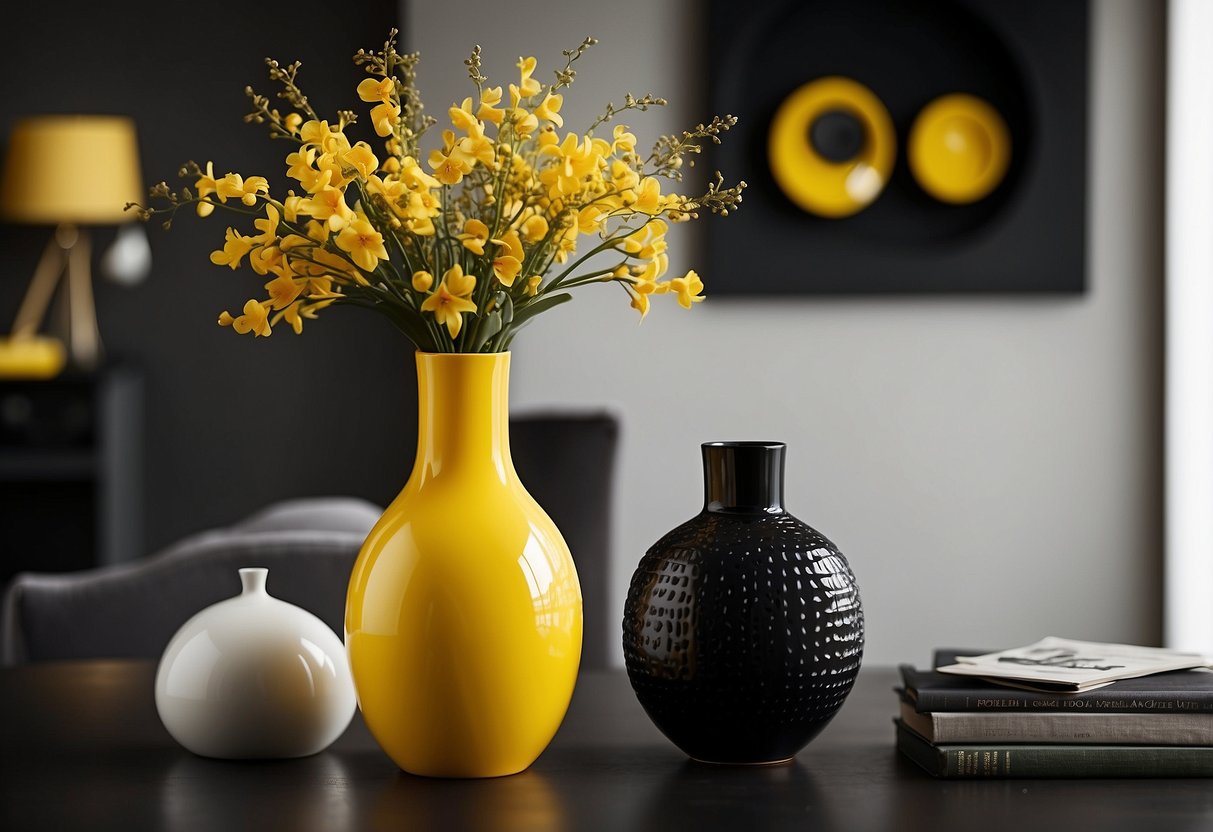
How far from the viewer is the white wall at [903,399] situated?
3.56m

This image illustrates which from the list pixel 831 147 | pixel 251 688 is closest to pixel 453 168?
pixel 251 688

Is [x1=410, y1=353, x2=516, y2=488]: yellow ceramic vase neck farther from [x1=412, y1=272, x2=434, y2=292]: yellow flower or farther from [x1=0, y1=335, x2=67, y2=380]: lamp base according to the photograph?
[x1=0, y1=335, x2=67, y2=380]: lamp base

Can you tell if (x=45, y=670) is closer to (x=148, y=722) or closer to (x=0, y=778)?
(x=148, y=722)

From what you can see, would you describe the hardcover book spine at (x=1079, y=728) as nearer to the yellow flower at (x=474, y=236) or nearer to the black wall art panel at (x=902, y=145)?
the yellow flower at (x=474, y=236)

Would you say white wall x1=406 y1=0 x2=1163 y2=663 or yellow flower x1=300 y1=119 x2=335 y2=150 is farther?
white wall x1=406 y1=0 x2=1163 y2=663

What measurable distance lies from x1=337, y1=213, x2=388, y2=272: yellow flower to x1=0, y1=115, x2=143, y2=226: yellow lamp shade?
3.44 m

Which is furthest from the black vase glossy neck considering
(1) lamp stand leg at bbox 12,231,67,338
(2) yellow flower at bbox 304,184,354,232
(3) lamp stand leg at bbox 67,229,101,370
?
(1) lamp stand leg at bbox 12,231,67,338

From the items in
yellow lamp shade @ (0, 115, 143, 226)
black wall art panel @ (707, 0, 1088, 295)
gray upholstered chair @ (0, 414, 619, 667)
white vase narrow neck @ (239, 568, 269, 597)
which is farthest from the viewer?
yellow lamp shade @ (0, 115, 143, 226)

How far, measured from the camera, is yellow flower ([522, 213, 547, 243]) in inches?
38.4

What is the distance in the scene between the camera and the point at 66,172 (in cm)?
411

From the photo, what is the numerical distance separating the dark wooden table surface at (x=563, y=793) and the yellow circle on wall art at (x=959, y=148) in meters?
2.58

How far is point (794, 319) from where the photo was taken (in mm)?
3576

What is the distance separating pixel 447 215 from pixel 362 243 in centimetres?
9

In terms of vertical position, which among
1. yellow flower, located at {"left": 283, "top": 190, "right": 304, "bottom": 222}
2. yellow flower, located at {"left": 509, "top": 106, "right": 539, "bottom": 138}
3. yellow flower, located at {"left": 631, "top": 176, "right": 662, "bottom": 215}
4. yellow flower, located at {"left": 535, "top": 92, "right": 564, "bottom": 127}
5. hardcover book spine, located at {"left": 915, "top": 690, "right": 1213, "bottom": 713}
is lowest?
hardcover book spine, located at {"left": 915, "top": 690, "right": 1213, "bottom": 713}
